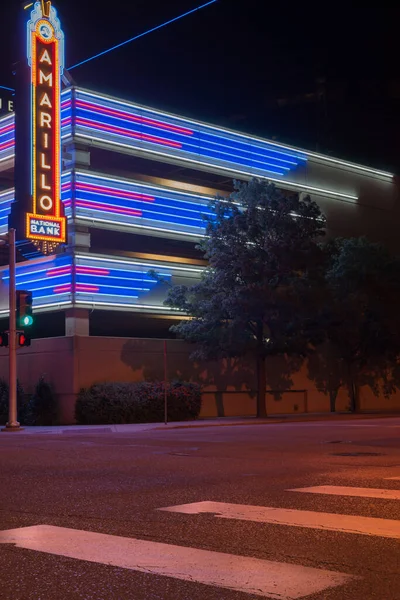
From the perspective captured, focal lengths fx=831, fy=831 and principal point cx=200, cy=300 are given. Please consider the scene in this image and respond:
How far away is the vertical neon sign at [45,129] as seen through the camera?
31641 mm

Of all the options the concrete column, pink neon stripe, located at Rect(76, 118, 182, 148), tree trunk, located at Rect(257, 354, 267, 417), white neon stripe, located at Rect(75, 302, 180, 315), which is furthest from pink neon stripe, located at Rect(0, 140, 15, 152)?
tree trunk, located at Rect(257, 354, 267, 417)

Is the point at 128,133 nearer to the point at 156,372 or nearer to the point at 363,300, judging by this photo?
the point at 156,372

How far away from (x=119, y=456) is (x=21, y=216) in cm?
1755

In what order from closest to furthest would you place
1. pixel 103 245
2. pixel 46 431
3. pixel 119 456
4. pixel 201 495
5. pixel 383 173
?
pixel 201 495
pixel 119 456
pixel 46 431
pixel 103 245
pixel 383 173

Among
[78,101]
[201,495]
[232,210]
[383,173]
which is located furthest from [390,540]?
[383,173]

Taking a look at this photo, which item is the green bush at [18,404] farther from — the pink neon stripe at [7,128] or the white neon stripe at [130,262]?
the pink neon stripe at [7,128]

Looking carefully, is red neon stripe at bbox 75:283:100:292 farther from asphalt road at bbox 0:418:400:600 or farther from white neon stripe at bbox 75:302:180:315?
asphalt road at bbox 0:418:400:600

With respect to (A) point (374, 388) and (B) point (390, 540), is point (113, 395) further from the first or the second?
(B) point (390, 540)

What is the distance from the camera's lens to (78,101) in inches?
1323

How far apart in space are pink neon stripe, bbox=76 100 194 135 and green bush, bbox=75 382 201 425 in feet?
37.3

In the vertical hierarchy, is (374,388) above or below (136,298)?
below

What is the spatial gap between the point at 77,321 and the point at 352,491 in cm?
2349

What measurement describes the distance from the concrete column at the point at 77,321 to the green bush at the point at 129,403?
95.2 inches

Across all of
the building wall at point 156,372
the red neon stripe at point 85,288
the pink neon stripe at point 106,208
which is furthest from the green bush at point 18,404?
the pink neon stripe at point 106,208
